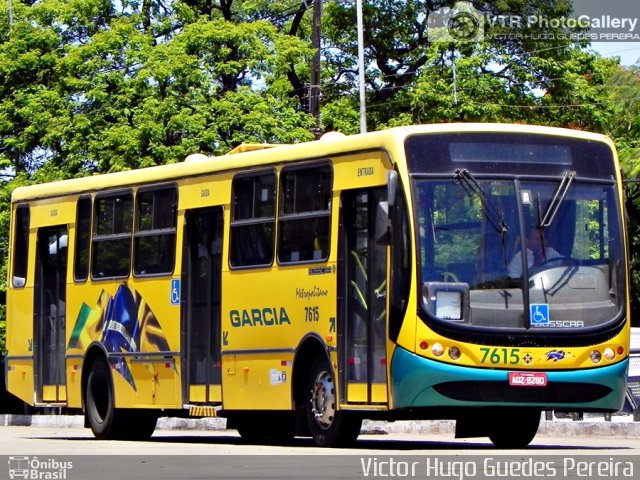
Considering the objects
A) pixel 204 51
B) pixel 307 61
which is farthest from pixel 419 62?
pixel 204 51

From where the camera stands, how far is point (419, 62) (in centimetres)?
4916

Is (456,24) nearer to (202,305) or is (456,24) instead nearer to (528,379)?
(202,305)

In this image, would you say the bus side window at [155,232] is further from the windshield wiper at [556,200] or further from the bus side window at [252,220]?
the windshield wiper at [556,200]

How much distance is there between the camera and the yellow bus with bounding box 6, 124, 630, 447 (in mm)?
16469

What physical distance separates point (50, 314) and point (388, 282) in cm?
788

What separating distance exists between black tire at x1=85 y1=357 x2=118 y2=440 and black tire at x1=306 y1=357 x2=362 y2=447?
14.2 ft

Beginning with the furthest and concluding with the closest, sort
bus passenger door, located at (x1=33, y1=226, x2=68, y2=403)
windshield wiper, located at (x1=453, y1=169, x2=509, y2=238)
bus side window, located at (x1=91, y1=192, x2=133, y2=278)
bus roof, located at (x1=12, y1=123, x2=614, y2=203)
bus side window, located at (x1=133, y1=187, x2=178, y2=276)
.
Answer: bus passenger door, located at (x1=33, y1=226, x2=68, y2=403) → bus side window, located at (x1=91, y1=192, x2=133, y2=278) → bus side window, located at (x1=133, y1=187, x2=178, y2=276) → bus roof, located at (x1=12, y1=123, x2=614, y2=203) → windshield wiper, located at (x1=453, y1=169, x2=509, y2=238)

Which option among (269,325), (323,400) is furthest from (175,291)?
(323,400)

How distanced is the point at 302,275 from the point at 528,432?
2895 mm

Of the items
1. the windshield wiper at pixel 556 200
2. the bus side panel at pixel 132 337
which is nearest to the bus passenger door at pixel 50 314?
the bus side panel at pixel 132 337

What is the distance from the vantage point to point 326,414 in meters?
17.8

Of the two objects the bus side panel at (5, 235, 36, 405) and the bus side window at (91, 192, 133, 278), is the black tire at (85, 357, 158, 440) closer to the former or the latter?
the bus side window at (91, 192, 133, 278)

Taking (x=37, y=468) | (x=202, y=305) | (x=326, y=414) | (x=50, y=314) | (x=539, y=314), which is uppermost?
(x=50, y=314)

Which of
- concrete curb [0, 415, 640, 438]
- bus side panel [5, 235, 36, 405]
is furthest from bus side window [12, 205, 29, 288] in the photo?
concrete curb [0, 415, 640, 438]
